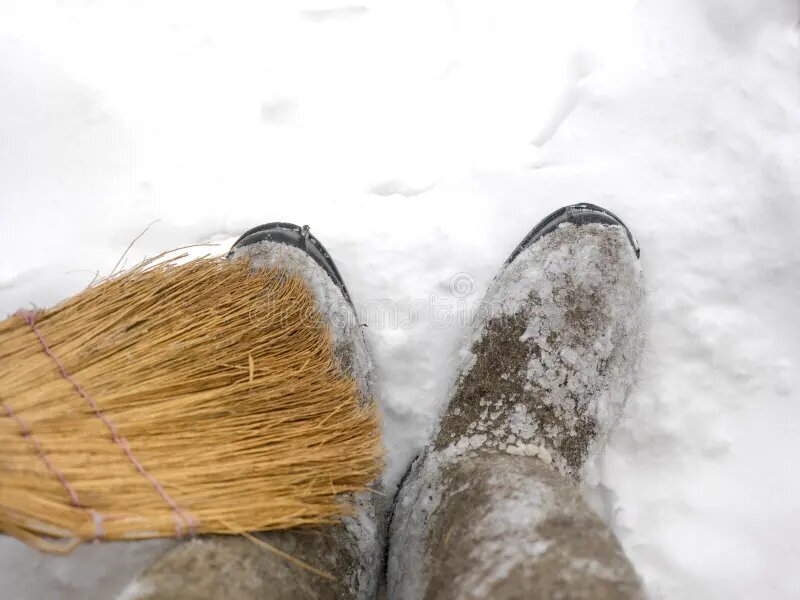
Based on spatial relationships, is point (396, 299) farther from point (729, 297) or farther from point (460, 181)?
point (729, 297)

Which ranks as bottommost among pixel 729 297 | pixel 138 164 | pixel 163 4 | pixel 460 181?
pixel 729 297

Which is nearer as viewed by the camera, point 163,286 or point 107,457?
point 107,457

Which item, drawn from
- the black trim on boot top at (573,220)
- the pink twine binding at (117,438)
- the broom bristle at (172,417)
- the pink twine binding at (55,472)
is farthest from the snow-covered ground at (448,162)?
the pink twine binding at (55,472)

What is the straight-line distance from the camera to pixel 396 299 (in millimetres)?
1169

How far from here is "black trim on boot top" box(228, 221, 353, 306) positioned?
44.0 inches

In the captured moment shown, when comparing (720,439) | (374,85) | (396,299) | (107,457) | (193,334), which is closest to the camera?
(107,457)

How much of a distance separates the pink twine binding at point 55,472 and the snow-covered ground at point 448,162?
0.56m

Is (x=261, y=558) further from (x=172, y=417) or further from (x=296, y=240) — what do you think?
(x=296, y=240)

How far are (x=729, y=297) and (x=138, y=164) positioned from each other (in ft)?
4.01

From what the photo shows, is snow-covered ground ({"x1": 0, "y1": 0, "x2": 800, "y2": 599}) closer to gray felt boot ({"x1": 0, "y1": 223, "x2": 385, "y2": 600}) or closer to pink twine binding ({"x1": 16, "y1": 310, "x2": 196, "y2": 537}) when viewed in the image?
gray felt boot ({"x1": 0, "y1": 223, "x2": 385, "y2": 600})

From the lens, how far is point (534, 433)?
954 millimetres

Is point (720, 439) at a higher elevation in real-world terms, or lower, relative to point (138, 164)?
lower

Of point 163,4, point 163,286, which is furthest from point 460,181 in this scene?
point 163,4

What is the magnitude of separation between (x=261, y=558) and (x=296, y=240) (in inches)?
24.2
